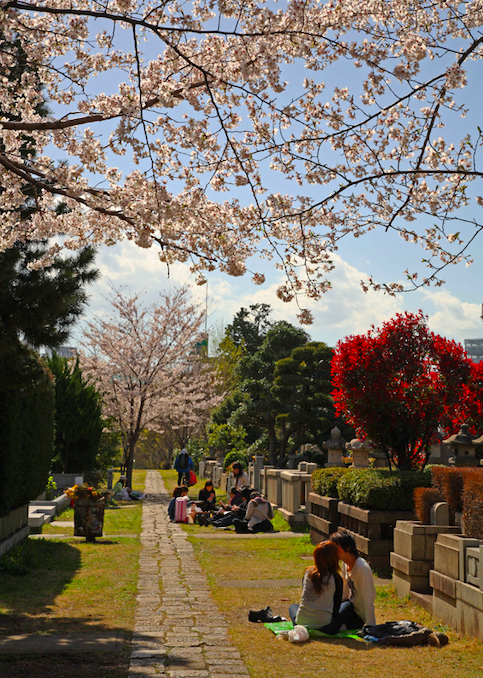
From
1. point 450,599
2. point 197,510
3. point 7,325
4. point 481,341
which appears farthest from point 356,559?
point 481,341

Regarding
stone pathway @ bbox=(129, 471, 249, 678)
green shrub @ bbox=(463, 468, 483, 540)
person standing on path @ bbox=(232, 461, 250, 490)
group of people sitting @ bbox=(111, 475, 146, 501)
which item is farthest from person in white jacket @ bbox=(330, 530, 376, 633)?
group of people sitting @ bbox=(111, 475, 146, 501)

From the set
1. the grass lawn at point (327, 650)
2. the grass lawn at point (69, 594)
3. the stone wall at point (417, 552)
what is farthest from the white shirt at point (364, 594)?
the grass lawn at point (69, 594)

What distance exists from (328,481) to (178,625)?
5333 millimetres

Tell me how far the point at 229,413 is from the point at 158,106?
86.6ft

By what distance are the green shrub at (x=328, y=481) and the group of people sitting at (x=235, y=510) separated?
2.33 m

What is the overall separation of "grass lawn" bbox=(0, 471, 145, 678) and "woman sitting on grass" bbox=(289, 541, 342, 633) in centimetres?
172

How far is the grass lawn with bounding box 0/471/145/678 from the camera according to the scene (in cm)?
509

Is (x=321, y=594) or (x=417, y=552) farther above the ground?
(x=417, y=552)

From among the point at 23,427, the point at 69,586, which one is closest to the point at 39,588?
the point at 69,586

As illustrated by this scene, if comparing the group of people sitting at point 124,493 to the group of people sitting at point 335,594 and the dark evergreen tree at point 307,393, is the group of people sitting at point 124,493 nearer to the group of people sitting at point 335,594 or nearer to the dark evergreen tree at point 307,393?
the dark evergreen tree at point 307,393

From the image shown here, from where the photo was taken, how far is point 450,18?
7086mm

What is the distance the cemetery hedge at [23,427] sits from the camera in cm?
803

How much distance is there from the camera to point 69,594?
7887mm

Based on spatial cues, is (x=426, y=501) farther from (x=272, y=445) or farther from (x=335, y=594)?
(x=272, y=445)
